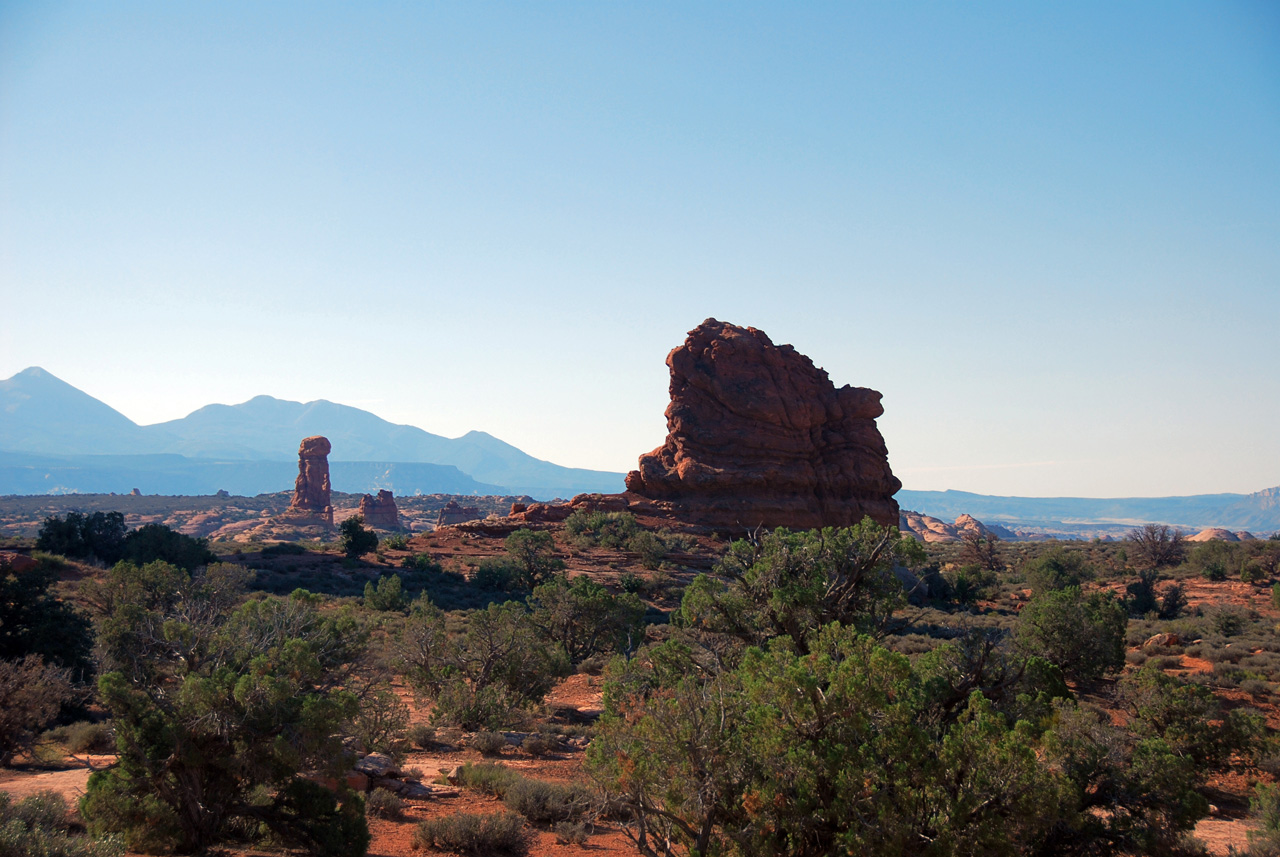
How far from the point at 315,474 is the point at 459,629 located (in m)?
83.1

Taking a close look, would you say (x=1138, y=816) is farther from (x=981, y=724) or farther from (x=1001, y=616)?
(x=1001, y=616)

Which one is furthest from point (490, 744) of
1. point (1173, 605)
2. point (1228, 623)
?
point (1173, 605)

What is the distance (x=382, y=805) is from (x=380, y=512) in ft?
307

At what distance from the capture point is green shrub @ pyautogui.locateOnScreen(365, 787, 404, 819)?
34.2ft

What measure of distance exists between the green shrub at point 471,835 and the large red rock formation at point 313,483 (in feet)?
306

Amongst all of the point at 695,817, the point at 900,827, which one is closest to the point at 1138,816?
the point at 900,827

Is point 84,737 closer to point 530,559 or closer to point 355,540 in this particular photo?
point 530,559

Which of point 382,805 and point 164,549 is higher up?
point 382,805

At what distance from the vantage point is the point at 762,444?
54750 mm

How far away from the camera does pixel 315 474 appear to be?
325ft

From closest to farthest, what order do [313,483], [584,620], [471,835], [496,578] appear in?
[471,835] → [584,620] → [496,578] → [313,483]

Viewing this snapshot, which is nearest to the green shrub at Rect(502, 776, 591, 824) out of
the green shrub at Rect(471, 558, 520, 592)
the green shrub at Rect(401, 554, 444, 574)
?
the green shrub at Rect(471, 558, 520, 592)

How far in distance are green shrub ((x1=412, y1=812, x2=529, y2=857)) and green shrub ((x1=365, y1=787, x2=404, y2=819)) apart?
882mm

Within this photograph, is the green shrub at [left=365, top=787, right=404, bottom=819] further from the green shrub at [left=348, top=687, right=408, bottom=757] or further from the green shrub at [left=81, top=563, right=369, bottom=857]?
the green shrub at [left=81, top=563, right=369, bottom=857]
